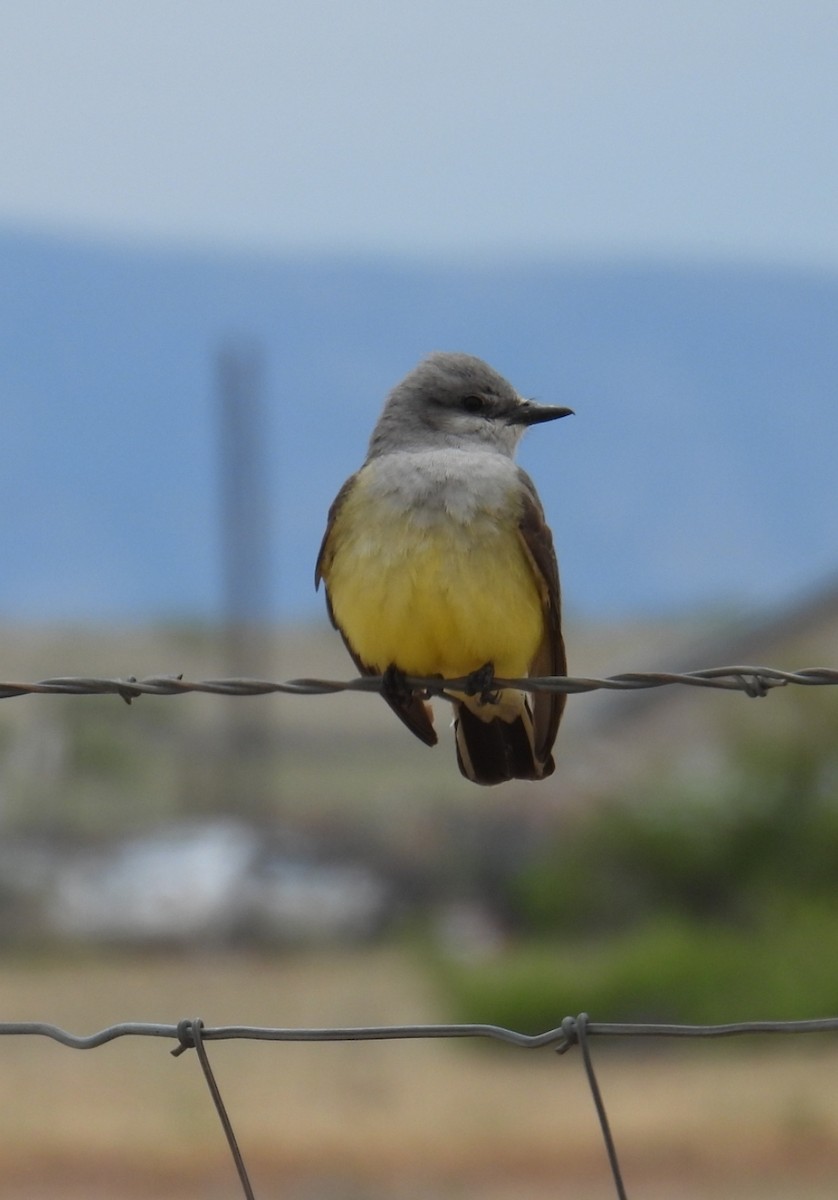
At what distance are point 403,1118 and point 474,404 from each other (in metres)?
9.14

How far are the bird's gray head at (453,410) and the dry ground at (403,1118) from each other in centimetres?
762

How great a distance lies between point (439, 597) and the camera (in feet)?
9.95

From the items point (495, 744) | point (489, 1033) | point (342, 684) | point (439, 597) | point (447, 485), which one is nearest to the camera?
point (489, 1033)

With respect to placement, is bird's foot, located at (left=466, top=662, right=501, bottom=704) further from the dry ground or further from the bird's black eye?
the dry ground

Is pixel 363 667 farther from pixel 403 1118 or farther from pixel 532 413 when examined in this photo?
pixel 403 1118

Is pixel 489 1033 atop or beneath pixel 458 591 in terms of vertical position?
beneath

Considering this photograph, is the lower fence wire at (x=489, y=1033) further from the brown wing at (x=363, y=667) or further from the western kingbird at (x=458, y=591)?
the brown wing at (x=363, y=667)

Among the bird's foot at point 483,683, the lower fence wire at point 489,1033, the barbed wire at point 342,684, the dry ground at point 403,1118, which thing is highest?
the dry ground at point 403,1118

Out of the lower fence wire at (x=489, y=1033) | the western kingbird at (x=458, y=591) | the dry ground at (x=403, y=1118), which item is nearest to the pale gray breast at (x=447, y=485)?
the western kingbird at (x=458, y=591)

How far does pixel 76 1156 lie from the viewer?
1136cm

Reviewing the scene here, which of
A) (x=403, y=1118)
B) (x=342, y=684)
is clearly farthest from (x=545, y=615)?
(x=403, y=1118)

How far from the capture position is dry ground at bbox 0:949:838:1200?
1085cm

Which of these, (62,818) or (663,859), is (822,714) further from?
(62,818)

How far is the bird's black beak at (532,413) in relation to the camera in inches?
138
